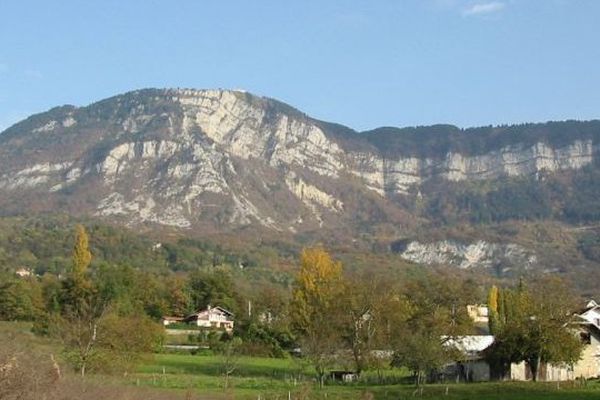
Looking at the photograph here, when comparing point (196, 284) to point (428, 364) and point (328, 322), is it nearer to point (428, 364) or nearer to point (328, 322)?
point (328, 322)

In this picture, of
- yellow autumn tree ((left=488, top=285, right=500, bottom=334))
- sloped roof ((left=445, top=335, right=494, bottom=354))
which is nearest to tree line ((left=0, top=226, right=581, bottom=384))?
yellow autumn tree ((left=488, top=285, right=500, bottom=334))

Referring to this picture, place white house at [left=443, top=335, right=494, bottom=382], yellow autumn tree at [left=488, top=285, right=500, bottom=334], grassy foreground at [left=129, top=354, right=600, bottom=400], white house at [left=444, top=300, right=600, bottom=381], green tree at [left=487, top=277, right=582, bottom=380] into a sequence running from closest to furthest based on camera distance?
grassy foreground at [left=129, top=354, right=600, bottom=400] < green tree at [left=487, top=277, right=582, bottom=380] < white house at [left=444, top=300, right=600, bottom=381] < white house at [left=443, top=335, right=494, bottom=382] < yellow autumn tree at [left=488, top=285, right=500, bottom=334]

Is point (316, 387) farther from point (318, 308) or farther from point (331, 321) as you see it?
point (318, 308)

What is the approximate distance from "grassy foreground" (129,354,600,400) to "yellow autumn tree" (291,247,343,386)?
1.74m

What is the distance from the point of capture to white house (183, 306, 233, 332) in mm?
92175

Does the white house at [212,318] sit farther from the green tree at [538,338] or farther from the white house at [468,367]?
the green tree at [538,338]

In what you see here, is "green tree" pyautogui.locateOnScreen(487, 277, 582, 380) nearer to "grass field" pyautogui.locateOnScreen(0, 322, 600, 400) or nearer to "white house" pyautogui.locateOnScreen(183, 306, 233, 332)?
"grass field" pyautogui.locateOnScreen(0, 322, 600, 400)

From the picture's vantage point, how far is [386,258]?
620ft

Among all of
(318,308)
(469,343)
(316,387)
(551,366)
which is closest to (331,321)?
(318,308)

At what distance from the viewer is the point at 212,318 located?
94.4 meters

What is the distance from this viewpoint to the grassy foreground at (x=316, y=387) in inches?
1454

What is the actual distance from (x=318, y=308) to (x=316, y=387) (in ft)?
63.0

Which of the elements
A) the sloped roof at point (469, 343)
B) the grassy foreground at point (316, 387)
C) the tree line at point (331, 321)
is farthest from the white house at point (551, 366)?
the grassy foreground at point (316, 387)

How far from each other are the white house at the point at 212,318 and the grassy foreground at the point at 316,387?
127 feet
